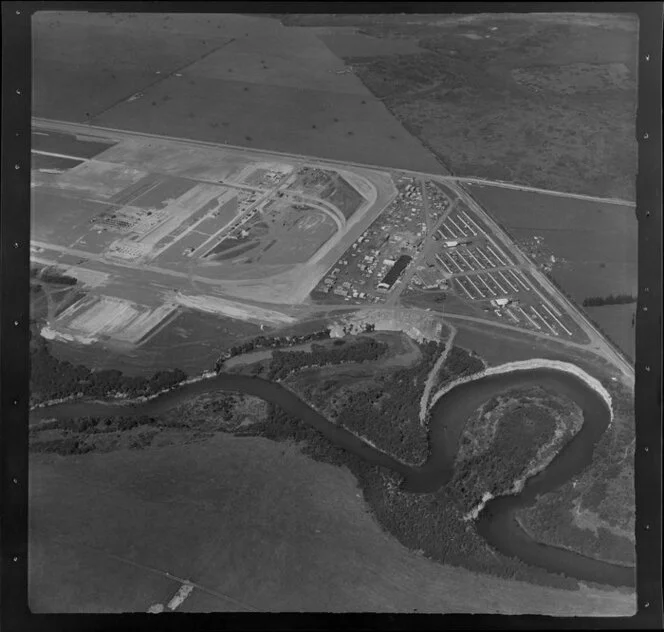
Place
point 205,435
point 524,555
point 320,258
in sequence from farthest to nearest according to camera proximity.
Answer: point 320,258, point 205,435, point 524,555

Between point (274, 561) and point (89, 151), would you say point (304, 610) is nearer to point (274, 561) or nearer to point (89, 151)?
point (274, 561)

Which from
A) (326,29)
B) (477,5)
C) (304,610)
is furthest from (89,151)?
(304,610)

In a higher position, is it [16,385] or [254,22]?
[254,22]

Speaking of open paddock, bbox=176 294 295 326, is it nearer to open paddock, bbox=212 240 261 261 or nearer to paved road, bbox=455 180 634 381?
open paddock, bbox=212 240 261 261

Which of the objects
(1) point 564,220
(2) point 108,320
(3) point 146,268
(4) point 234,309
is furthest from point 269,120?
(1) point 564,220

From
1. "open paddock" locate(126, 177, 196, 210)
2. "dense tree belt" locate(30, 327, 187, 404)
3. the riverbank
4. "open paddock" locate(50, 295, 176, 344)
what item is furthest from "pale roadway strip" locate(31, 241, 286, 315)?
the riverbank

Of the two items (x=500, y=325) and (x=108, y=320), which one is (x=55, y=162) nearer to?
(x=108, y=320)
